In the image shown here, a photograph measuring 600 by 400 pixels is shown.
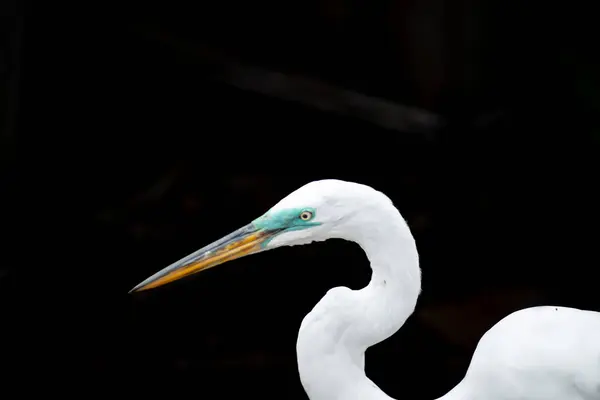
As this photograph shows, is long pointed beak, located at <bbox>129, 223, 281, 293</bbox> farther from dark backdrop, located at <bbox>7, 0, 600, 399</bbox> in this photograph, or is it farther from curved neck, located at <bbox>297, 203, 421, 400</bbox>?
dark backdrop, located at <bbox>7, 0, 600, 399</bbox>

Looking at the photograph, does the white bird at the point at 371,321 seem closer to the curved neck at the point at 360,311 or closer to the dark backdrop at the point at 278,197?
the curved neck at the point at 360,311

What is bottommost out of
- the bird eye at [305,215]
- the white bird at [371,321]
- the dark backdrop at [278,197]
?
the dark backdrop at [278,197]

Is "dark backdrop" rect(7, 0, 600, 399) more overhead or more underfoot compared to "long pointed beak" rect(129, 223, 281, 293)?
more underfoot

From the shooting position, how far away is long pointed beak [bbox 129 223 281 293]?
6.88 ft

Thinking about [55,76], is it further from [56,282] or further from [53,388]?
[53,388]

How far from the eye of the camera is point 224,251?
2.12m

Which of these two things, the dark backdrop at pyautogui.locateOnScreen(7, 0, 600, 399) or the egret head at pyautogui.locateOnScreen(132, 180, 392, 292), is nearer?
the egret head at pyautogui.locateOnScreen(132, 180, 392, 292)

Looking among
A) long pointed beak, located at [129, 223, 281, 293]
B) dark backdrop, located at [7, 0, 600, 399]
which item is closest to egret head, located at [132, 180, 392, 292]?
long pointed beak, located at [129, 223, 281, 293]

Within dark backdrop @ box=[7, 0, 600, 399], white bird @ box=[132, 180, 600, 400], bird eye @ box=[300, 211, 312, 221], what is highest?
bird eye @ box=[300, 211, 312, 221]

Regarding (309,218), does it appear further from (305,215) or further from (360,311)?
(360,311)

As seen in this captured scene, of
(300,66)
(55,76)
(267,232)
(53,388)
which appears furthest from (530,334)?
(300,66)

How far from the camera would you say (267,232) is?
6.87 ft

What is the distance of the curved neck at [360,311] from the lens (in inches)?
81.7

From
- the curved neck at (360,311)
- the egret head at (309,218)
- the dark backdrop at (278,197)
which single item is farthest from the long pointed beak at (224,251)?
the dark backdrop at (278,197)
